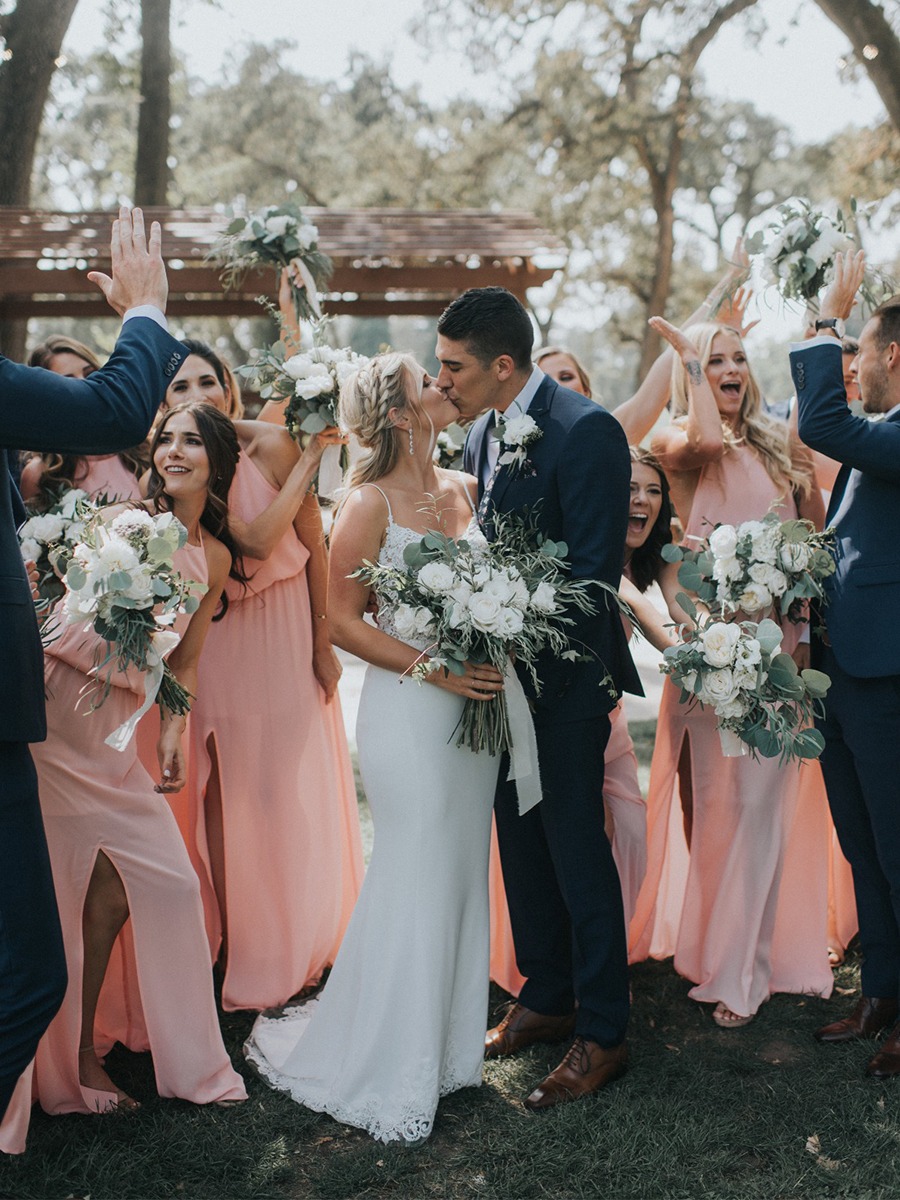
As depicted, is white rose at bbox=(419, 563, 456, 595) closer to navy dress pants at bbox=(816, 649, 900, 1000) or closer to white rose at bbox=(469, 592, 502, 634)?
white rose at bbox=(469, 592, 502, 634)

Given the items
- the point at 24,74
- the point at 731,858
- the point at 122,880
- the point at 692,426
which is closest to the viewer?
the point at 122,880

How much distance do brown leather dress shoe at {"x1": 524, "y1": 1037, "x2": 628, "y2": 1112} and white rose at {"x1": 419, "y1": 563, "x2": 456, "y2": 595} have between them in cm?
178

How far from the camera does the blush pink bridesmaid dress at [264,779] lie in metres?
4.95

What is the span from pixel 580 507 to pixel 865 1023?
2326 millimetres

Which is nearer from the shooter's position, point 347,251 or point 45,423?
point 45,423

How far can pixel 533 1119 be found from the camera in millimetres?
3855

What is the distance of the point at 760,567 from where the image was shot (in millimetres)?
4273

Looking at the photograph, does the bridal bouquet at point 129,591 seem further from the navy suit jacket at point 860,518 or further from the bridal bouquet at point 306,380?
the navy suit jacket at point 860,518

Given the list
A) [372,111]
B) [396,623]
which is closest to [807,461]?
[396,623]

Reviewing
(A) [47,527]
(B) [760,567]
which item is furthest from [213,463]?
(B) [760,567]

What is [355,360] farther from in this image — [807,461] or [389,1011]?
[389,1011]

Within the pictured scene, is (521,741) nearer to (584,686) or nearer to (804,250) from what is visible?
(584,686)

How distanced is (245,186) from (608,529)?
110 feet

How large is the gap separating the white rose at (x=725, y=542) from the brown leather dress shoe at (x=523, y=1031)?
76.3 inches
